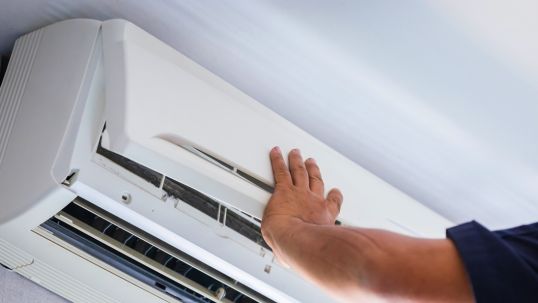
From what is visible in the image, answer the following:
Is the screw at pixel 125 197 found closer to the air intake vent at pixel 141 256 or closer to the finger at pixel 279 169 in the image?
the air intake vent at pixel 141 256

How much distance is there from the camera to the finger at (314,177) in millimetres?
1040

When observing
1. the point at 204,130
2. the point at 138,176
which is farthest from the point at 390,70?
the point at 138,176

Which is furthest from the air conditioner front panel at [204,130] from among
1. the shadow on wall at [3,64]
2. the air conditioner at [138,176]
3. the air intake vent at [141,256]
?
the shadow on wall at [3,64]

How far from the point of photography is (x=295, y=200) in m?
0.98

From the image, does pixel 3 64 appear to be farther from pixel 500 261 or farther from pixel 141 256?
pixel 500 261

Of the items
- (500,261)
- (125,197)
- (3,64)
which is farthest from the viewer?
(3,64)

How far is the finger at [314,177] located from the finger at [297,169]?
2 cm

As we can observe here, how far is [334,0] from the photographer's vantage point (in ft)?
3.24

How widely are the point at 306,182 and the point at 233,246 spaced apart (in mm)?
161

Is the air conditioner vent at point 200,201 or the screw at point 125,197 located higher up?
the air conditioner vent at point 200,201

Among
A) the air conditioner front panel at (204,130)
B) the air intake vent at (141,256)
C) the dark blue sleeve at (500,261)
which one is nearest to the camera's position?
the dark blue sleeve at (500,261)

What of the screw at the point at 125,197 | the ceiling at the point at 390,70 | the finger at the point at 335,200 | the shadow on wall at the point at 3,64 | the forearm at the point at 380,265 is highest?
the ceiling at the point at 390,70

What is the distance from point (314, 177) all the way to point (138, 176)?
0.98 ft

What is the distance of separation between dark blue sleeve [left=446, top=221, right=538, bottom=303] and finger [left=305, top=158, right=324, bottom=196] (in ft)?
1.19
